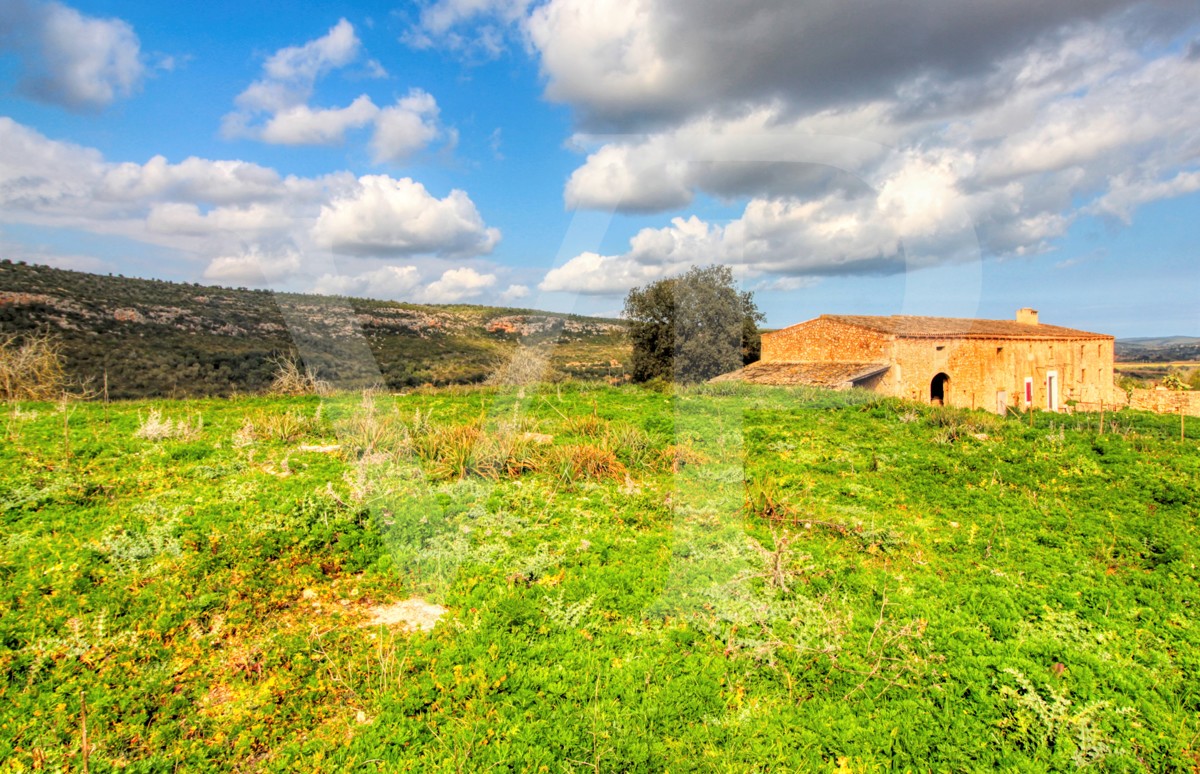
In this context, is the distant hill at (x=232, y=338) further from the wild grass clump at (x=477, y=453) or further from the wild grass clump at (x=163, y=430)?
the wild grass clump at (x=163, y=430)

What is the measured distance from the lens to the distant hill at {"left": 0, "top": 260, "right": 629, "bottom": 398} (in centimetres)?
1318

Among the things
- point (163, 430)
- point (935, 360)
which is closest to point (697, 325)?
point (935, 360)

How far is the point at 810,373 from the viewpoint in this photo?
20.7 m

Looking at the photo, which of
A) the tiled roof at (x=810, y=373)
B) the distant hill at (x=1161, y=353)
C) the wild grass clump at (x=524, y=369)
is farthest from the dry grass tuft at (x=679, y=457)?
the distant hill at (x=1161, y=353)

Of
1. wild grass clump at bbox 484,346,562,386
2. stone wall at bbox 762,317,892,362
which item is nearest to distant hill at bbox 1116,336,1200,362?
stone wall at bbox 762,317,892,362

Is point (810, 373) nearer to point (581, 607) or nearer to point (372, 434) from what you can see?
point (372, 434)

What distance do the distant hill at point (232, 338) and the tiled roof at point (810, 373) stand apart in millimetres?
6287

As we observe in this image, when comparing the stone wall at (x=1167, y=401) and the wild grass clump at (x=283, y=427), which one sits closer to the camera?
the wild grass clump at (x=283, y=427)

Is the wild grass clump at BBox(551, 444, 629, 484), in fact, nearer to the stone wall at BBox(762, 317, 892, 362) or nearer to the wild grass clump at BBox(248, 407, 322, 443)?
the wild grass clump at BBox(248, 407, 322, 443)

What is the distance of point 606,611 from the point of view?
4.13 meters

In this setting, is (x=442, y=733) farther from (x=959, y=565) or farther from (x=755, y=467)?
→ (x=755, y=467)

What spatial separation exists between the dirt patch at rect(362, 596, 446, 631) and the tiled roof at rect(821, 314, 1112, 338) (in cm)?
2031

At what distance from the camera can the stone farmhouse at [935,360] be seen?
67.9 ft

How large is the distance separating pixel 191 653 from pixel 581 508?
353 centimetres
